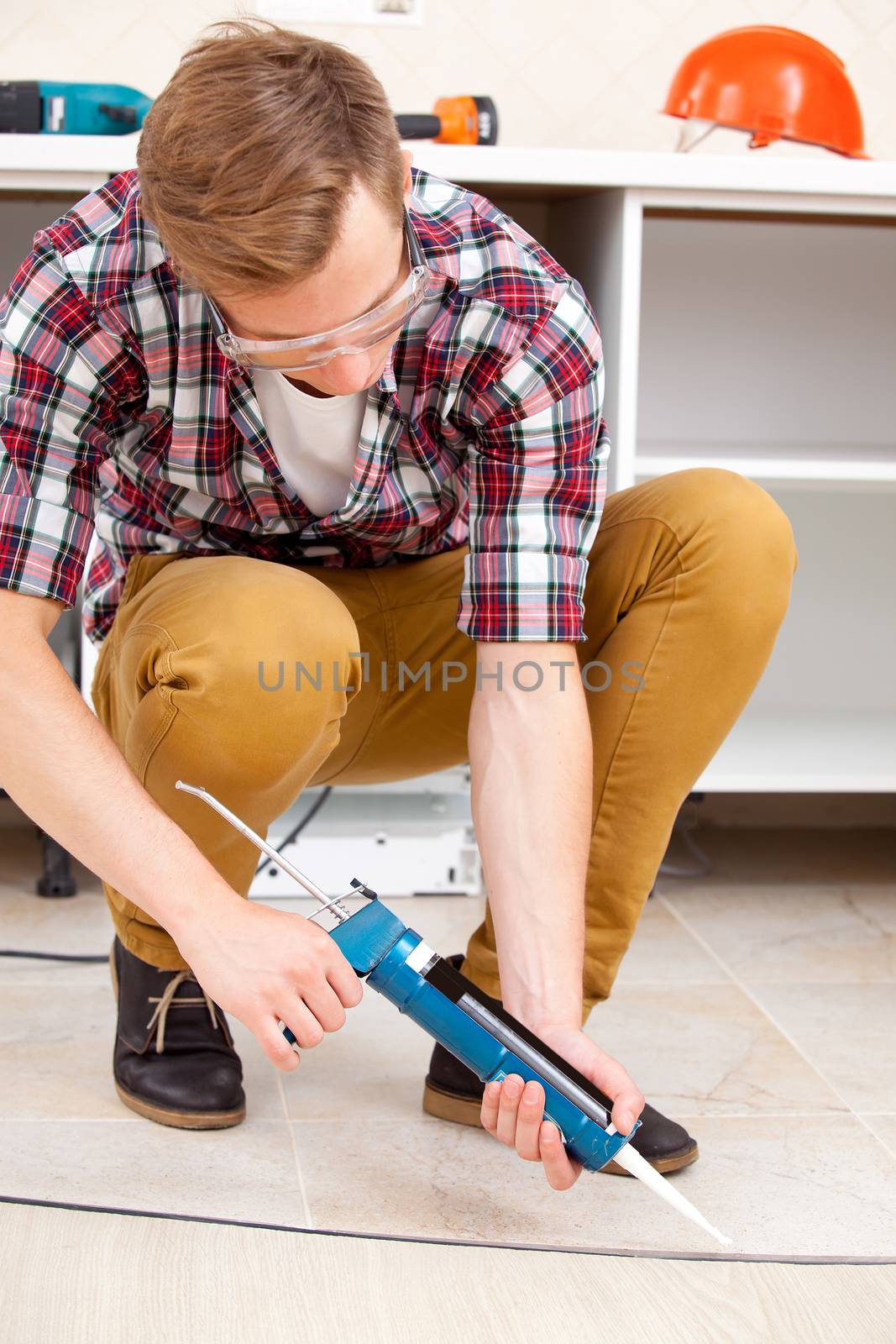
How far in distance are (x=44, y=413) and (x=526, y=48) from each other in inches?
48.1

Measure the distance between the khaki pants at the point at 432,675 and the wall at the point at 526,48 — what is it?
958 mm

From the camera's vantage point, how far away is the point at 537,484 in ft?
3.22

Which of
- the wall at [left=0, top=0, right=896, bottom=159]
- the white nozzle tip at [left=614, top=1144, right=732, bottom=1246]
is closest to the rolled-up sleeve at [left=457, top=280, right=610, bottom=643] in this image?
the white nozzle tip at [left=614, top=1144, right=732, bottom=1246]

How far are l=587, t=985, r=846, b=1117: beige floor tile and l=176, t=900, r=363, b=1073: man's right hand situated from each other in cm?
44

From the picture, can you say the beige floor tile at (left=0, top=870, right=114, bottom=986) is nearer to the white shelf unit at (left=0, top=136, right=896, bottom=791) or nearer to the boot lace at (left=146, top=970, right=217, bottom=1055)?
the boot lace at (left=146, top=970, right=217, bottom=1055)

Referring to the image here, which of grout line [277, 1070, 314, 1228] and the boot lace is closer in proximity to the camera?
grout line [277, 1070, 314, 1228]

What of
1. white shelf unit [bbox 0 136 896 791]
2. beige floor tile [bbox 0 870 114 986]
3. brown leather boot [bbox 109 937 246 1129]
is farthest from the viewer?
white shelf unit [bbox 0 136 896 791]

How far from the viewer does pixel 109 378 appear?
93 cm

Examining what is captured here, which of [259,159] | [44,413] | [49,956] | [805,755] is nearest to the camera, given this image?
[259,159]

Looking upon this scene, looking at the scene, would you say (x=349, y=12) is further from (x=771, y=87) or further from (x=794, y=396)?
(x=794, y=396)

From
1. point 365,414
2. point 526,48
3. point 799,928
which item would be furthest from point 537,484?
point 526,48

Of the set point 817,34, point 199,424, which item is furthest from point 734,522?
point 817,34

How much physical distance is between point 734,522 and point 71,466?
1.62 ft

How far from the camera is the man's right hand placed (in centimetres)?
77
